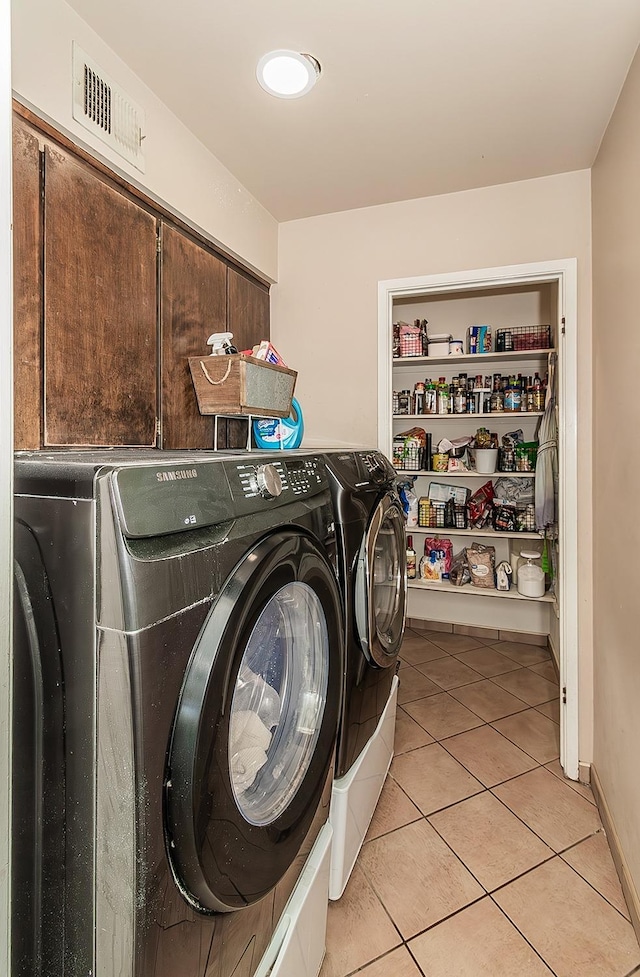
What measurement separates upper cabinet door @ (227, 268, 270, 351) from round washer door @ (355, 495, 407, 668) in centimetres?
104

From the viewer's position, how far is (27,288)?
4.25ft

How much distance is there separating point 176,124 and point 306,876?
2233 mm

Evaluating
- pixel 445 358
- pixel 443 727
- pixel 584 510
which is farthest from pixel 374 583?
pixel 445 358

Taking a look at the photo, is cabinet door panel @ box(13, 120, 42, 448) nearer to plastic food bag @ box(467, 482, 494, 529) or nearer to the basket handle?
the basket handle

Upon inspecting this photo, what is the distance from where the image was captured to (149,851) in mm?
705

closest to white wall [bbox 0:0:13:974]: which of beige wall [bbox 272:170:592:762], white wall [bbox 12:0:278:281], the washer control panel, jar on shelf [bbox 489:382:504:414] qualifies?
the washer control panel

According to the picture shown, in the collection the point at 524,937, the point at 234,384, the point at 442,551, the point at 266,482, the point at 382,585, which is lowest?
the point at 524,937

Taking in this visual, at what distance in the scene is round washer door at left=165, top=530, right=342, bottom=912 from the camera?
2.48 feet

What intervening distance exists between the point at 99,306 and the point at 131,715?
4.02ft

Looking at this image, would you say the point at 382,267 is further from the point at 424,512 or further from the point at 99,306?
the point at 424,512

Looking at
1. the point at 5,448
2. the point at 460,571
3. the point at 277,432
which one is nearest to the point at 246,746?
the point at 5,448

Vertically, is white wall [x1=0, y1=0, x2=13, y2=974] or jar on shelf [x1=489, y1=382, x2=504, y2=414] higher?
jar on shelf [x1=489, y1=382, x2=504, y2=414]

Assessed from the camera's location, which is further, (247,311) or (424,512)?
(424,512)

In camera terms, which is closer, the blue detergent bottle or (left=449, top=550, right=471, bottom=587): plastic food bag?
the blue detergent bottle
